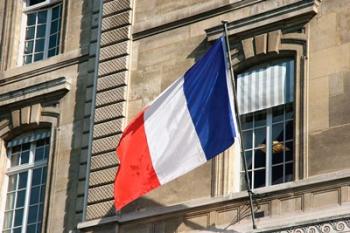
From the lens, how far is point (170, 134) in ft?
82.6

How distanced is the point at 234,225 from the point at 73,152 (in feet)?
17.2

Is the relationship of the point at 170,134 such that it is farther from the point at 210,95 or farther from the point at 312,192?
the point at 312,192

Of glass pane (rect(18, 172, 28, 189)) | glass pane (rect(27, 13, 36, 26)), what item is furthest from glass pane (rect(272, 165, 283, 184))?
glass pane (rect(27, 13, 36, 26))

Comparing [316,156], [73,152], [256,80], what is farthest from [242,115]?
[73,152]

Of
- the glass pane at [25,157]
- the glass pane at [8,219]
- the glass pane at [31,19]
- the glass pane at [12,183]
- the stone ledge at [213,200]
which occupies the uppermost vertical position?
the glass pane at [31,19]

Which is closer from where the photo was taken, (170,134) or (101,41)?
(170,134)

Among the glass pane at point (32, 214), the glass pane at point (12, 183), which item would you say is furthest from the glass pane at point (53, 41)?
the glass pane at point (32, 214)

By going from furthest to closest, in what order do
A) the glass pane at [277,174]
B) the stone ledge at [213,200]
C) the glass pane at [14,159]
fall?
the glass pane at [14,159], the glass pane at [277,174], the stone ledge at [213,200]

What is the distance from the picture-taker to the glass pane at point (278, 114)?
25453 mm

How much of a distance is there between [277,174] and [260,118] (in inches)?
54.1

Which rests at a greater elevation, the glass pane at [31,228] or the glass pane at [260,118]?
the glass pane at [260,118]

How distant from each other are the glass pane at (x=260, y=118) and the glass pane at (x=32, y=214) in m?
5.83

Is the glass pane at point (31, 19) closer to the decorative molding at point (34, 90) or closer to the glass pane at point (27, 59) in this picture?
the glass pane at point (27, 59)

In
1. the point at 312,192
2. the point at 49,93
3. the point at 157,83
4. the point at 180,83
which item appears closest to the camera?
the point at 312,192
